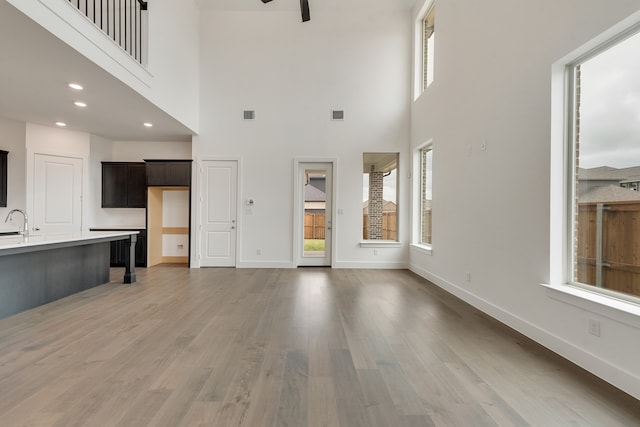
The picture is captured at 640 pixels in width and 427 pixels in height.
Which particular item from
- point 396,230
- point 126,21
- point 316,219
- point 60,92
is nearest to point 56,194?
point 60,92

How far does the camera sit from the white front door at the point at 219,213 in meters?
6.72

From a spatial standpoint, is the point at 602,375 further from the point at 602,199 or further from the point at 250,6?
the point at 250,6

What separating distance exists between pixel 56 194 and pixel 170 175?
2202 millimetres

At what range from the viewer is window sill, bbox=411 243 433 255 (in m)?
5.53

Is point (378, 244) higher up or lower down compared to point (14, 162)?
lower down

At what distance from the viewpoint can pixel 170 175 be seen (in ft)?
22.0

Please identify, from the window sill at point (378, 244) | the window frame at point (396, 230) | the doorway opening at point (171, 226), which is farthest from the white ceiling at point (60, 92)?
the window sill at point (378, 244)

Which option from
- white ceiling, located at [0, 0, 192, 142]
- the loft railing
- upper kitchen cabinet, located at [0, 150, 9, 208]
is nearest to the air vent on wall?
white ceiling, located at [0, 0, 192, 142]

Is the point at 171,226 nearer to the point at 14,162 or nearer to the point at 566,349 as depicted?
the point at 14,162

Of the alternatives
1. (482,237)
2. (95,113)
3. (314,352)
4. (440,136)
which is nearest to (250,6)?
(95,113)

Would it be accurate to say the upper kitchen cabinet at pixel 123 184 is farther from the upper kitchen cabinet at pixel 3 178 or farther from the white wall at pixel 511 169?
the white wall at pixel 511 169

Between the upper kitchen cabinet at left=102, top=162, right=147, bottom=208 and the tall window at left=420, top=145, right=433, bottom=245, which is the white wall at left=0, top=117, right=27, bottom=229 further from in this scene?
the tall window at left=420, top=145, right=433, bottom=245

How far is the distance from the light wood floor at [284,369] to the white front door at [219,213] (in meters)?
2.61

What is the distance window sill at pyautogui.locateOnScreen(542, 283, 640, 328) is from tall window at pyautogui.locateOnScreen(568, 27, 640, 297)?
0.11 meters
